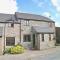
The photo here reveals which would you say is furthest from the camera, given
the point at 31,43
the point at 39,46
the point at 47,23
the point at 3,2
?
the point at 3,2

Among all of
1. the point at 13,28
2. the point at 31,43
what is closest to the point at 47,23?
the point at 31,43

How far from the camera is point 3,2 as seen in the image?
3794 cm

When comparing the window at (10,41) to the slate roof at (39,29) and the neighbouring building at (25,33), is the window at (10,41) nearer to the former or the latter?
the neighbouring building at (25,33)

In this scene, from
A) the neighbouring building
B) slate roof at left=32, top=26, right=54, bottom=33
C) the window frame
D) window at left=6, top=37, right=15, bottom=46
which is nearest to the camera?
window at left=6, top=37, right=15, bottom=46

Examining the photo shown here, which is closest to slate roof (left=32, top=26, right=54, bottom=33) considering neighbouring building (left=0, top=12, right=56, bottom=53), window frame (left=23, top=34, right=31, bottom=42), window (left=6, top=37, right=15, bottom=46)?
neighbouring building (left=0, top=12, right=56, bottom=53)

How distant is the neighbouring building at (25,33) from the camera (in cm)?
2994

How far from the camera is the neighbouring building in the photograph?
98.2ft

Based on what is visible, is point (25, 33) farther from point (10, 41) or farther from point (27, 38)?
point (10, 41)

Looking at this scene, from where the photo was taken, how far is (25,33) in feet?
104

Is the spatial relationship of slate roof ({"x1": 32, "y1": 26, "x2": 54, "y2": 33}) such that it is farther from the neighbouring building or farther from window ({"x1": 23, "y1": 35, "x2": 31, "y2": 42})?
window ({"x1": 23, "y1": 35, "x2": 31, "y2": 42})

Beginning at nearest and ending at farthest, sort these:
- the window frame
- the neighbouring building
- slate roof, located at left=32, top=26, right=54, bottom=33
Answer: the neighbouring building → slate roof, located at left=32, top=26, right=54, bottom=33 → the window frame

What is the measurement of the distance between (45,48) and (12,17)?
31.2 feet

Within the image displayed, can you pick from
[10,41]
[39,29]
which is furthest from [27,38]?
[10,41]

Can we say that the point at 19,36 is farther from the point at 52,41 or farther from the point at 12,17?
the point at 52,41
